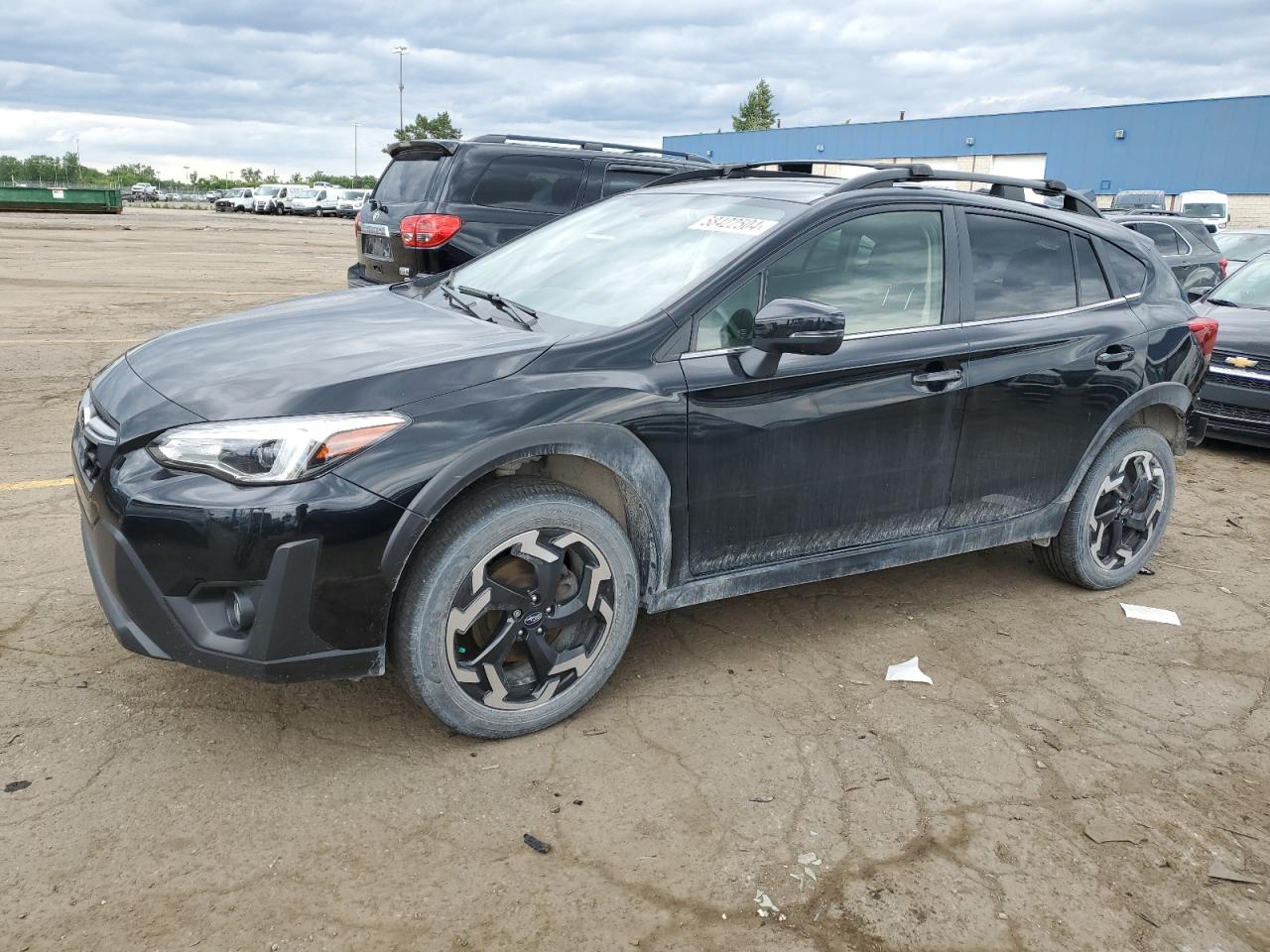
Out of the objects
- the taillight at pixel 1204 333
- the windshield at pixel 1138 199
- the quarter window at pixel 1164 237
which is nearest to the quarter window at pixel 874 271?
the taillight at pixel 1204 333

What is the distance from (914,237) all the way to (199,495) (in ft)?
8.67

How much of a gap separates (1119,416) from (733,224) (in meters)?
1.94

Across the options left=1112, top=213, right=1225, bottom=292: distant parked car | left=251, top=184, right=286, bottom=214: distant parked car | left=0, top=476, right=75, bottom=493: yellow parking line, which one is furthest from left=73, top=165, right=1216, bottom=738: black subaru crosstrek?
left=251, top=184, right=286, bottom=214: distant parked car

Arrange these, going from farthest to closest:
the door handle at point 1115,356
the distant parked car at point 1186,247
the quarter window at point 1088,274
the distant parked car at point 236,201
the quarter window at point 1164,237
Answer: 1. the distant parked car at point 236,201
2. the quarter window at point 1164,237
3. the distant parked car at point 1186,247
4. the quarter window at point 1088,274
5. the door handle at point 1115,356

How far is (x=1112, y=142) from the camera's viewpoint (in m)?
44.7

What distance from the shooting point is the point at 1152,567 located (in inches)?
197

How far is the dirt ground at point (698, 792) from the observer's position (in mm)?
2379

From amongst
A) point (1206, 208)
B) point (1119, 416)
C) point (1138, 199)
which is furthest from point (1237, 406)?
point (1138, 199)

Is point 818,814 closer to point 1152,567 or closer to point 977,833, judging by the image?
point 977,833

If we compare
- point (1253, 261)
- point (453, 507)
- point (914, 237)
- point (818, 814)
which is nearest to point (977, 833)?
point (818, 814)

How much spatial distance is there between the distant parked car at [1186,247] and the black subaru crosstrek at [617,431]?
992 centimetres

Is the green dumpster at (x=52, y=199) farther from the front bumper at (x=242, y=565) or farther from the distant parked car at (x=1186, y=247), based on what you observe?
the front bumper at (x=242, y=565)

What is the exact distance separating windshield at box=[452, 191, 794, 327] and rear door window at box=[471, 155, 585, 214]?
4.62 metres

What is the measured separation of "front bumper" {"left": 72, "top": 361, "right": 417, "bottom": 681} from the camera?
2588 mm
